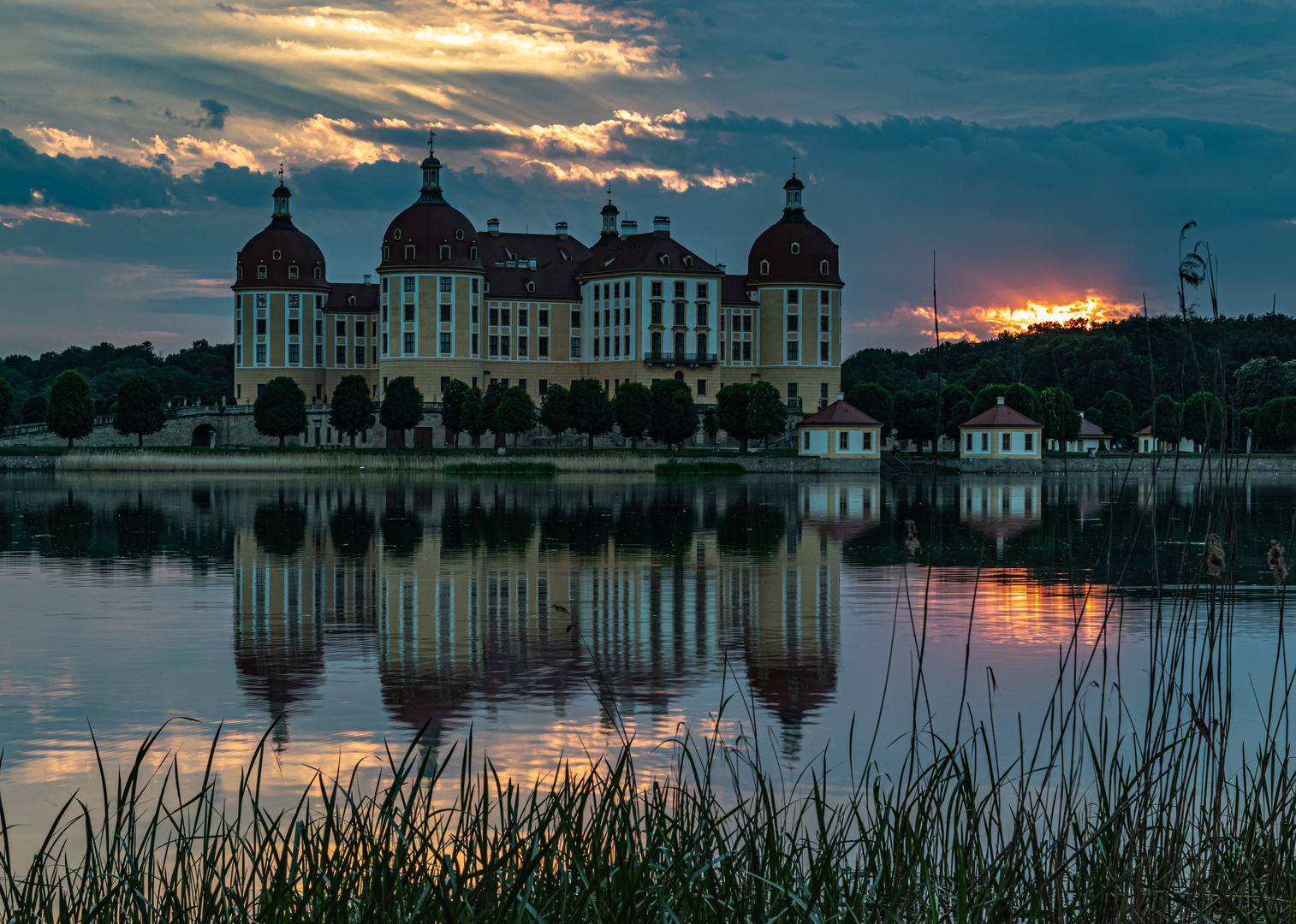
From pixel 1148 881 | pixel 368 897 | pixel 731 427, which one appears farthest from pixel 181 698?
pixel 731 427

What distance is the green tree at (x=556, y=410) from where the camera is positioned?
81188mm

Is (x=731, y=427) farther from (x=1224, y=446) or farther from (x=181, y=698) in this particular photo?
(x=1224, y=446)

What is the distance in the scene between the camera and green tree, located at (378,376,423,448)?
286ft

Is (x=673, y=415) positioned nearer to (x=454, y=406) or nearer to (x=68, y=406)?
(x=454, y=406)

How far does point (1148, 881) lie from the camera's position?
4.91m

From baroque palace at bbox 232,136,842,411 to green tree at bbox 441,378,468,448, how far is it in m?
8.12

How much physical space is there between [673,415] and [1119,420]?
3382cm

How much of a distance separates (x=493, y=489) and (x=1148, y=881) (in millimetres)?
46862

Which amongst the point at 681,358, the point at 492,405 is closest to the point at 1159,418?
the point at 492,405

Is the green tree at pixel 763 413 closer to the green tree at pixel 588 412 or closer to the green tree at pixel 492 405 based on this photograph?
the green tree at pixel 588 412

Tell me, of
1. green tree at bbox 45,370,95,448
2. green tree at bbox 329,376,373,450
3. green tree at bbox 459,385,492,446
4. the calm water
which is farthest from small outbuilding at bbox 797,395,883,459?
the calm water

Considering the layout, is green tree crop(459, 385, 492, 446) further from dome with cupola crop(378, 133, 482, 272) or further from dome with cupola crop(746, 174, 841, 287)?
dome with cupola crop(746, 174, 841, 287)

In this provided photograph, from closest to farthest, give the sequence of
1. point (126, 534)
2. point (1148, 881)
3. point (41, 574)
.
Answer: point (1148, 881) → point (41, 574) → point (126, 534)

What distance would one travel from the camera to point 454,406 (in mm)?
86500
